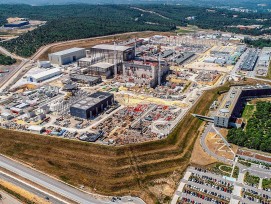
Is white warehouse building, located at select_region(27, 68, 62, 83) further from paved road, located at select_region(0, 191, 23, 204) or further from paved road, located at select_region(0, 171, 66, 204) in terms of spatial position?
paved road, located at select_region(0, 191, 23, 204)

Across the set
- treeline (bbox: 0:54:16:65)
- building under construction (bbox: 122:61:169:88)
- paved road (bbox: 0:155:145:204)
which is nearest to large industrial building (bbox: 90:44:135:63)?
building under construction (bbox: 122:61:169:88)

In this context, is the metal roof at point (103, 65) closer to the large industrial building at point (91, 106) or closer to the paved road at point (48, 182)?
the large industrial building at point (91, 106)

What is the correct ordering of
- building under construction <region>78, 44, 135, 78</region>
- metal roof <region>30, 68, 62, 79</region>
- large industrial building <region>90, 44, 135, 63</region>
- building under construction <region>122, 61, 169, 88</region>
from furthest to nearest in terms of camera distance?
large industrial building <region>90, 44, 135, 63</region> < building under construction <region>78, 44, 135, 78</region> < metal roof <region>30, 68, 62, 79</region> < building under construction <region>122, 61, 169, 88</region>

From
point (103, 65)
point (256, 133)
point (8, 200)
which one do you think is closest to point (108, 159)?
point (8, 200)

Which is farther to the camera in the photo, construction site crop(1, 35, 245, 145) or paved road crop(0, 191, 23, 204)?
construction site crop(1, 35, 245, 145)

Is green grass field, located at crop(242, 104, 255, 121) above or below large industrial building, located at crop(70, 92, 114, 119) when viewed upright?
below

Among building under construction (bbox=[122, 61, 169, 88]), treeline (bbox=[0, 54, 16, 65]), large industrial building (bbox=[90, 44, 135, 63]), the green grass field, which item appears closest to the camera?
the green grass field

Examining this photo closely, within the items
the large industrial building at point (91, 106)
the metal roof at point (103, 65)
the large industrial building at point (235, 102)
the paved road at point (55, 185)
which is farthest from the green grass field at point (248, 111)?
the metal roof at point (103, 65)
